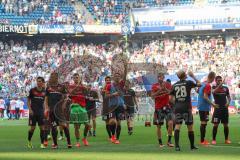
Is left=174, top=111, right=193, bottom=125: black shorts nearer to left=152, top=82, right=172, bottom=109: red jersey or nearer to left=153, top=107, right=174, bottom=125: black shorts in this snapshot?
left=153, top=107, right=174, bottom=125: black shorts

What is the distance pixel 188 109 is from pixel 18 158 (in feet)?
16.2

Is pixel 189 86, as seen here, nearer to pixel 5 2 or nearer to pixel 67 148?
pixel 67 148

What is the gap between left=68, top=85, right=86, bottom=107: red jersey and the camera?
76.6 feet

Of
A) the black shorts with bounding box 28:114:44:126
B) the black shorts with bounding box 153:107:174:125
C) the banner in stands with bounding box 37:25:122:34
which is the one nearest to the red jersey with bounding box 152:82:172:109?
the black shorts with bounding box 153:107:174:125

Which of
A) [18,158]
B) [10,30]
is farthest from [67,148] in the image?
[10,30]

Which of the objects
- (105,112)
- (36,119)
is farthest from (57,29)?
(36,119)

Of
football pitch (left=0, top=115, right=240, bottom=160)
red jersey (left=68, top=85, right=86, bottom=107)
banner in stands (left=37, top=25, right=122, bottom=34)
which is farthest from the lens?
banner in stands (left=37, top=25, right=122, bottom=34)

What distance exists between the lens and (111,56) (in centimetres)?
6550

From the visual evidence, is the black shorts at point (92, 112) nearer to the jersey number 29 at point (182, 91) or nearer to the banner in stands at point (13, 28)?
the jersey number 29 at point (182, 91)

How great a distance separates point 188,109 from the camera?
68.9 feet

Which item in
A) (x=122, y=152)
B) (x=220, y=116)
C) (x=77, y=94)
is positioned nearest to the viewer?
(x=122, y=152)

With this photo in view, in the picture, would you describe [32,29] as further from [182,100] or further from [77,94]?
[182,100]

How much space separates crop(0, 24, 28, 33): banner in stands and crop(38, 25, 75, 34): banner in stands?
1.74m

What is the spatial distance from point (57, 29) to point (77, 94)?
162ft
